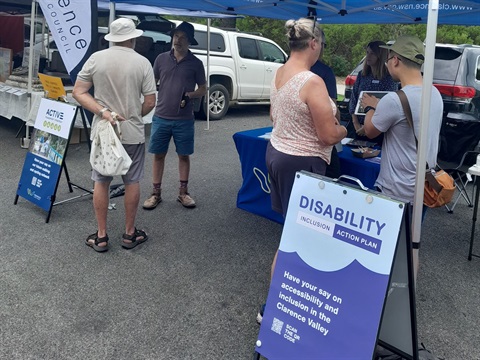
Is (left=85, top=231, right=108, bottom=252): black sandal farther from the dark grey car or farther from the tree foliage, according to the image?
the tree foliage

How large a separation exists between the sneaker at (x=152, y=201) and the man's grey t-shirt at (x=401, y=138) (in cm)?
258

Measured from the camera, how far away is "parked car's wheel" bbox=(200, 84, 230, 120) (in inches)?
374

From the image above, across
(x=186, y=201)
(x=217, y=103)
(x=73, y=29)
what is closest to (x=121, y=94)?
(x=73, y=29)

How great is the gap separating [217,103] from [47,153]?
561 centimetres

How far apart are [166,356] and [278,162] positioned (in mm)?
1225

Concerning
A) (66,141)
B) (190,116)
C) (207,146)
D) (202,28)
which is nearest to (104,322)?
(66,141)

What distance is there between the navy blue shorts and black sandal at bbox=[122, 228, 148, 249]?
909 mm

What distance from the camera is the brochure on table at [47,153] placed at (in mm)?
4258

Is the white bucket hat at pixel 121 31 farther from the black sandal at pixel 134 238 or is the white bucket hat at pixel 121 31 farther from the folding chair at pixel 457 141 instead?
the folding chair at pixel 457 141

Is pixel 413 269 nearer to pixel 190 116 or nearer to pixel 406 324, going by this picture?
pixel 406 324

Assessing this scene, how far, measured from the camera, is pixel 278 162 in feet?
8.59

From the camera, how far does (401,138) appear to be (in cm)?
254

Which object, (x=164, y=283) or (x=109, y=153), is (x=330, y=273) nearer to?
(x=164, y=283)

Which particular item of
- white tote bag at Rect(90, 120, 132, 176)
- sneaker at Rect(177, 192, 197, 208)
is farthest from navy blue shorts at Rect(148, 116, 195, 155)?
white tote bag at Rect(90, 120, 132, 176)
